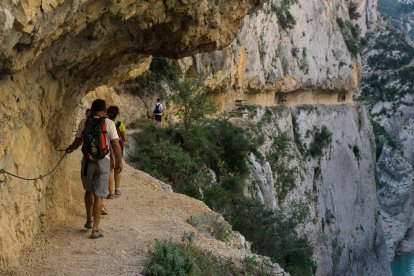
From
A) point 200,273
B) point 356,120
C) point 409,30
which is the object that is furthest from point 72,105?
point 409,30

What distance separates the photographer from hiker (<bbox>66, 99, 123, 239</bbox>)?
6.67m

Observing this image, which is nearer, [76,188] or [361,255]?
[76,188]

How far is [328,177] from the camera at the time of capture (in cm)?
3466

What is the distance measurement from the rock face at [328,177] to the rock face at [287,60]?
56.2 inches

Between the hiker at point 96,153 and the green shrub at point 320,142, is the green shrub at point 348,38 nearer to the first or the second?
the green shrub at point 320,142

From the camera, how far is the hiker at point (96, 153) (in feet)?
21.9

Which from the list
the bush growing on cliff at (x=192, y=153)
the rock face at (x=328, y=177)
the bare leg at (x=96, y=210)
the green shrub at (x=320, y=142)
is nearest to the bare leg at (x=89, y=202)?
the bare leg at (x=96, y=210)

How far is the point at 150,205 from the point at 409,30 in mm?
109656

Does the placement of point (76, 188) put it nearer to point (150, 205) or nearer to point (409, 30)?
point (150, 205)

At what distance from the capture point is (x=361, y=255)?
35656 millimetres

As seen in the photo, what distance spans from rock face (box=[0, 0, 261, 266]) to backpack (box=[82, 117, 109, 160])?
0.57m

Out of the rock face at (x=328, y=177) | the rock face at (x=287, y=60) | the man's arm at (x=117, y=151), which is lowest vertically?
the rock face at (x=328, y=177)

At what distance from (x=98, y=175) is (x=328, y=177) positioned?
29.4m

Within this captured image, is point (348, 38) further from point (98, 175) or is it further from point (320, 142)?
point (98, 175)
